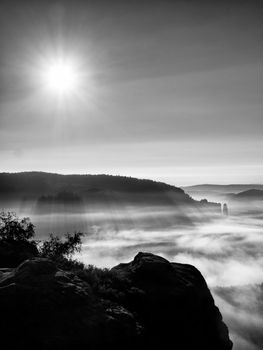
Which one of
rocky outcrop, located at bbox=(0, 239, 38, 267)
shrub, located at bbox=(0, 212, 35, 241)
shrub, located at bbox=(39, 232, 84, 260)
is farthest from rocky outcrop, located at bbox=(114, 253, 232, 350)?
shrub, located at bbox=(39, 232, 84, 260)

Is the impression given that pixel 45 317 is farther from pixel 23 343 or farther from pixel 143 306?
pixel 143 306

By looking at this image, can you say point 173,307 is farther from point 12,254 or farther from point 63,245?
point 63,245

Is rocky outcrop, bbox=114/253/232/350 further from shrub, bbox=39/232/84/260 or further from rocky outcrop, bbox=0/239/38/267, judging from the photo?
shrub, bbox=39/232/84/260

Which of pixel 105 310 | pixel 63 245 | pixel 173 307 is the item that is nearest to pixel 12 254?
pixel 105 310

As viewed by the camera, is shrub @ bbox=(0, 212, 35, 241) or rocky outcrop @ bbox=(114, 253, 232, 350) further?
shrub @ bbox=(0, 212, 35, 241)

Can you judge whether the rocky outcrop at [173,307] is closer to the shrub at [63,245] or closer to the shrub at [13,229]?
the shrub at [13,229]

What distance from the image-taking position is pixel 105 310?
24.2 metres

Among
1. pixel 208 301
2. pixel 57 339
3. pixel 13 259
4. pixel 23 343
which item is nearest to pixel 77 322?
pixel 57 339

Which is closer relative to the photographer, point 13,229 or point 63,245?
point 13,229

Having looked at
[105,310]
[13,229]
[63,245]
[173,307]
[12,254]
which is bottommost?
[173,307]

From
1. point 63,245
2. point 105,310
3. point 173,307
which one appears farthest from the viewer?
point 63,245

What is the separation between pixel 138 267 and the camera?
33.9 meters

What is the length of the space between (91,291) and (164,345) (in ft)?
25.8

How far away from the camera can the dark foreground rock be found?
21.2 metres
